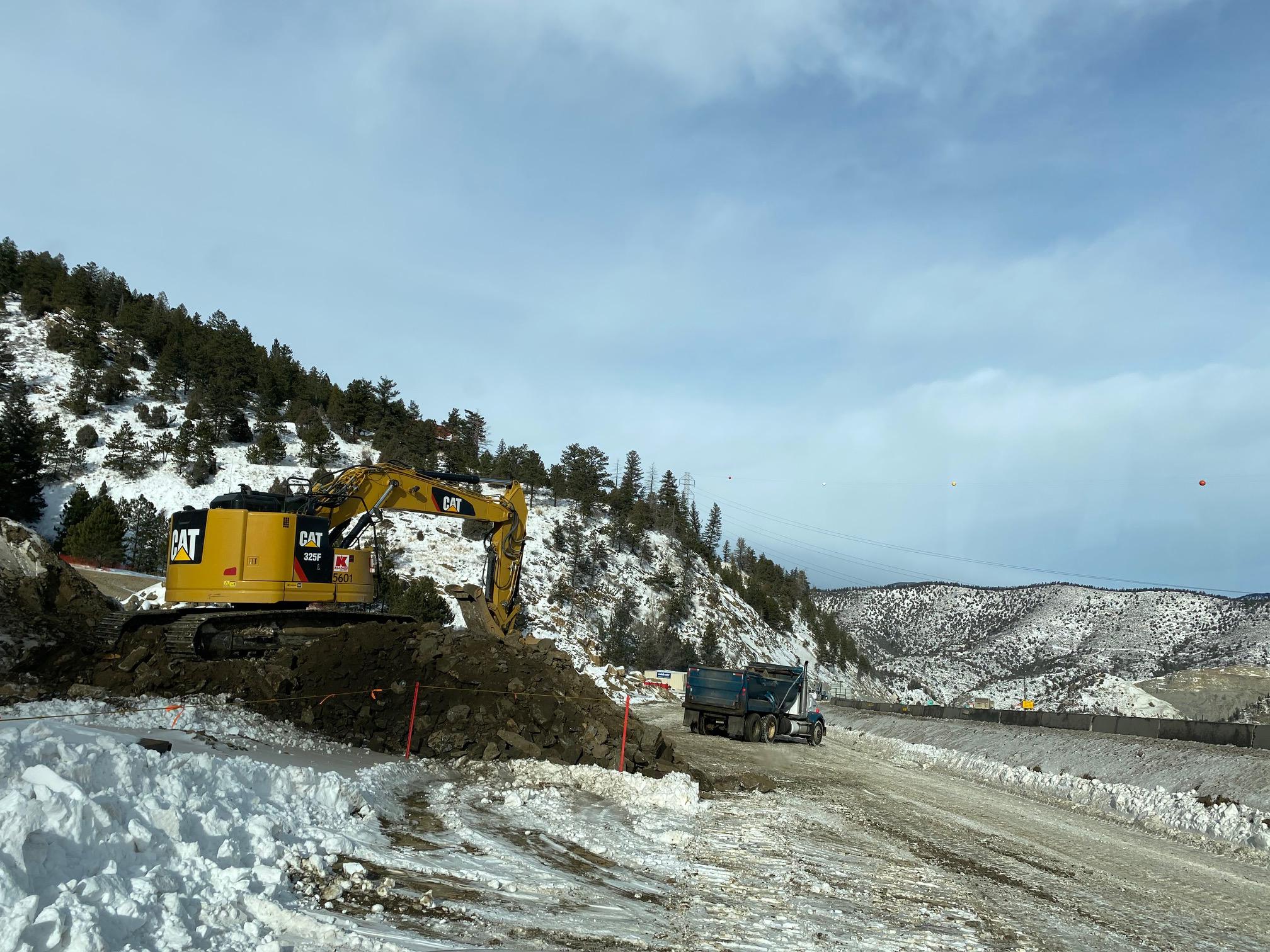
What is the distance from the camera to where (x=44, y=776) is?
6.16 metres

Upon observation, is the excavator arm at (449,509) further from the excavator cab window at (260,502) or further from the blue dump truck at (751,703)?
the blue dump truck at (751,703)

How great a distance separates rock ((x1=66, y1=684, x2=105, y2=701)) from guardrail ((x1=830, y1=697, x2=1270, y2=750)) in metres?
24.5

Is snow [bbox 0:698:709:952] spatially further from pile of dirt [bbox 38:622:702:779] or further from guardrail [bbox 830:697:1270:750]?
guardrail [bbox 830:697:1270:750]

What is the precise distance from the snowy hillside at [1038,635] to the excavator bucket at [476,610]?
80.4m

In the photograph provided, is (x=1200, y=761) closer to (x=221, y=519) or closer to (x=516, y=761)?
(x=516, y=761)

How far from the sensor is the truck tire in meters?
26.2

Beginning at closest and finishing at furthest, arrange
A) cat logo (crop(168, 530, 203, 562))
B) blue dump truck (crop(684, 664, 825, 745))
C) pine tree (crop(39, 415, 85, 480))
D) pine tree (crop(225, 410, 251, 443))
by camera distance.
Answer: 1. cat logo (crop(168, 530, 203, 562))
2. blue dump truck (crop(684, 664, 825, 745))
3. pine tree (crop(39, 415, 85, 480))
4. pine tree (crop(225, 410, 251, 443))

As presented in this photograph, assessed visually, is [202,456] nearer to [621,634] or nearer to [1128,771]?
[621,634]

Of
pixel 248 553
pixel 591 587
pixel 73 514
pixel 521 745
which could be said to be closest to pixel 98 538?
pixel 73 514

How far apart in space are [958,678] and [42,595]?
14451cm

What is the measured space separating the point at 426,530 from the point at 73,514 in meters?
26.6

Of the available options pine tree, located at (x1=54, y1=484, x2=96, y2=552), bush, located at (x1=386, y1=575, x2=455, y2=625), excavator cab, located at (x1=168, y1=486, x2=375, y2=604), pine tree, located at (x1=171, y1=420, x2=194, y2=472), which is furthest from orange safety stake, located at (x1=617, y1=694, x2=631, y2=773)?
pine tree, located at (x1=171, y1=420, x2=194, y2=472)

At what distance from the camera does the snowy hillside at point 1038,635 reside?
123 metres

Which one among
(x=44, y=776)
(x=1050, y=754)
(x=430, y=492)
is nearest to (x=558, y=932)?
(x=44, y=776)
